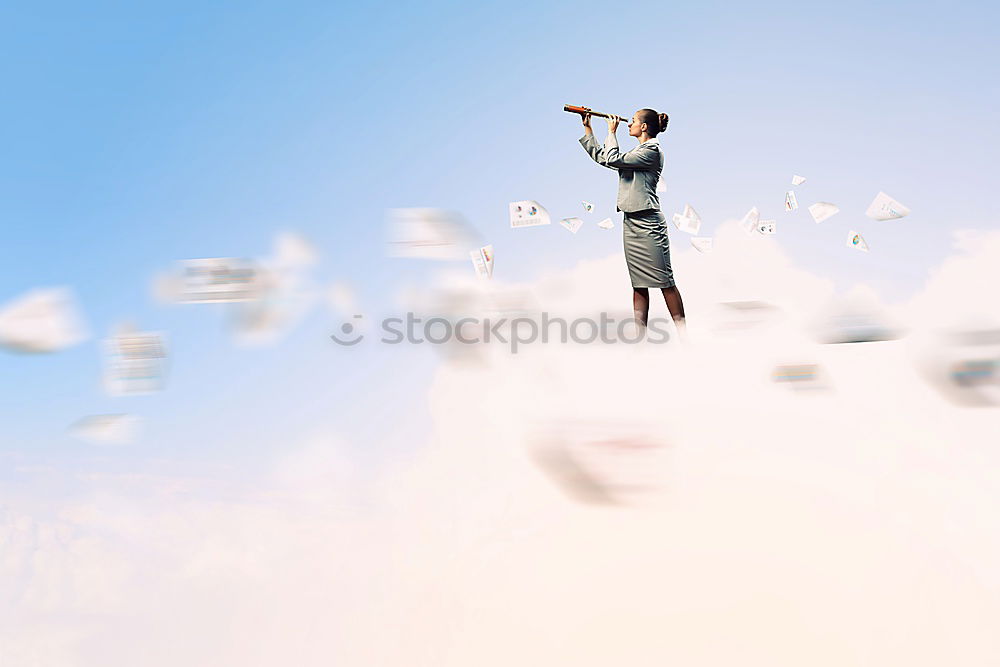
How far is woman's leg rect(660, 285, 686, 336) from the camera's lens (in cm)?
486

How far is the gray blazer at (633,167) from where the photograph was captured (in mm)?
4902

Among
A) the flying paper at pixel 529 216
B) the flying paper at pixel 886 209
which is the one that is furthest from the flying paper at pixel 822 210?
the flying paper at pixel 529 216

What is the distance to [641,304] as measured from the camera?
4934 mm

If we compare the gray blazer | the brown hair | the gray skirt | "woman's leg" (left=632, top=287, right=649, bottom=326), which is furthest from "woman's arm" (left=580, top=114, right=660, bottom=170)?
"woman's leg" (left=632, top=287, right=649, bottom=326)

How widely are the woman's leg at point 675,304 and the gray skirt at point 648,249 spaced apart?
0.05 meters

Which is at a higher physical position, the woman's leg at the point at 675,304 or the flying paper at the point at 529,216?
the flying paper at the point at 529,216

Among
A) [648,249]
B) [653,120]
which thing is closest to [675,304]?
[648,249]

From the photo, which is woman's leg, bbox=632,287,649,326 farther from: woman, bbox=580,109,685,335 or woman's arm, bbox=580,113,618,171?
woman's arm, bbox=580,113,618,171

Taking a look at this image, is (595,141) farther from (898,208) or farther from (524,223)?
(898,208)

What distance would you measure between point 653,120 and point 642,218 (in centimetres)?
78

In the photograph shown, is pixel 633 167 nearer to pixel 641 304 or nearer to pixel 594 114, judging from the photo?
pixel 594 114

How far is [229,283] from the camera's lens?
13.8ft

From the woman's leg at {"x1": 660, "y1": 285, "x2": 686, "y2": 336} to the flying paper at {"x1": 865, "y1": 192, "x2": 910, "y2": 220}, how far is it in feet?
5.05

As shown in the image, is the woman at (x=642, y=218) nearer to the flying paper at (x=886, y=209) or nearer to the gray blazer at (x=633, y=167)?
the gray blazer at (x=633, y=167)
